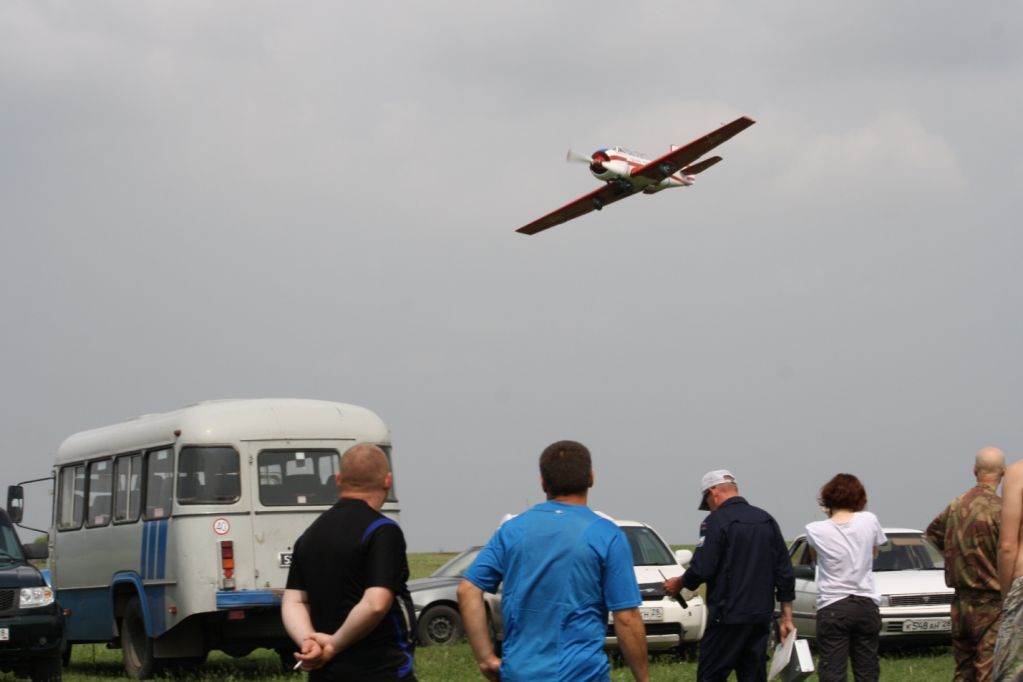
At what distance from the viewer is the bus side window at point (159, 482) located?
15.7 meters

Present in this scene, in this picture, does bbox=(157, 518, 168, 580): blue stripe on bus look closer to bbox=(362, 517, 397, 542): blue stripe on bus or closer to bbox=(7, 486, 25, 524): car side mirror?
bbox=(7, 486, 25, 524): car side mirror

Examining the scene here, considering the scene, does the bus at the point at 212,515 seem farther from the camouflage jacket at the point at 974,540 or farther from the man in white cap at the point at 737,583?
the camouflage jacket at the point at 974,540

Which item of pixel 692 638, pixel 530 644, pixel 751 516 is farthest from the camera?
pixel 692 638

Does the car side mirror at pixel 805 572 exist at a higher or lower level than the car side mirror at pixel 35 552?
lower

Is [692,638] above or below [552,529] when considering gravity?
below

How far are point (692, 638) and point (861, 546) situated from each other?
7.14 m

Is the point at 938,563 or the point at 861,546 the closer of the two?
the point at 861,546

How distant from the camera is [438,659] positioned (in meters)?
17.0

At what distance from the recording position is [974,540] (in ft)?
29.7

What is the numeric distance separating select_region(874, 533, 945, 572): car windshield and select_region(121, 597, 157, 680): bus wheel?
8.07 metres

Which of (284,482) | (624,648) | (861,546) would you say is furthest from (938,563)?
(624,648)

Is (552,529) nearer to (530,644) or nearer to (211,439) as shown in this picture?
(530,644)

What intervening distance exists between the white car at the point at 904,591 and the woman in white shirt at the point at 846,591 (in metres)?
6.94

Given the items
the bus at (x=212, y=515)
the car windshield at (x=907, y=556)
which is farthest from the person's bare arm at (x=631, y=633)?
the car windshield at (x=907, y=556)
